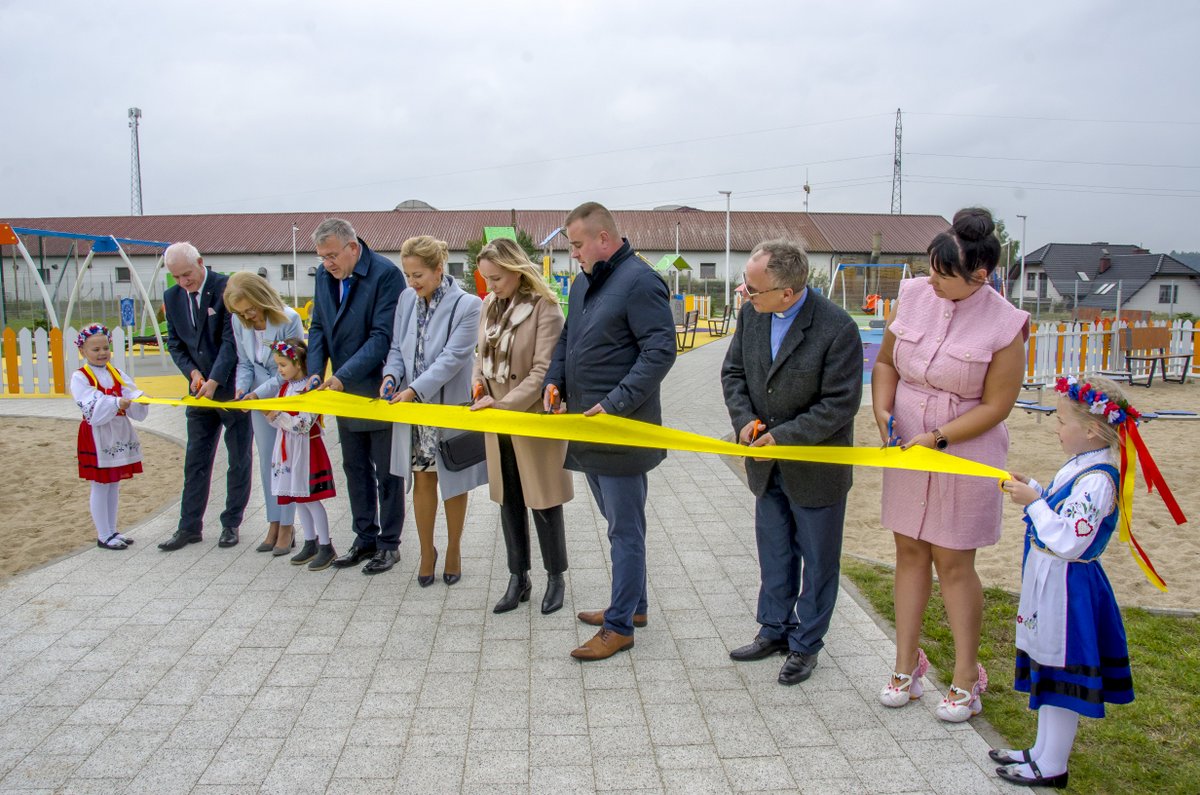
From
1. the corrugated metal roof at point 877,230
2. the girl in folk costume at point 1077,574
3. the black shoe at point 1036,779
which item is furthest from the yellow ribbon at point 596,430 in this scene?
the corrugated metal roof at point 877,230

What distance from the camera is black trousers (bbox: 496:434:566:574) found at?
485cm

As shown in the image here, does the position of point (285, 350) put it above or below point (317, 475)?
above

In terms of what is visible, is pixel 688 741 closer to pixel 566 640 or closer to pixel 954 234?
pixel 566 640

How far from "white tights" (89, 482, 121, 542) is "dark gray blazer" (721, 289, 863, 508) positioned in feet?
15.0

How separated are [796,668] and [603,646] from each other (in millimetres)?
927

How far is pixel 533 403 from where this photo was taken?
4805mm

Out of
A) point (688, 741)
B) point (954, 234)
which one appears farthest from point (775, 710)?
point (954, 234)

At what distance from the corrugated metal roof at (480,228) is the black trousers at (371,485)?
4967 centimetres

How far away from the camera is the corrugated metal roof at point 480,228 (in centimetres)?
5634

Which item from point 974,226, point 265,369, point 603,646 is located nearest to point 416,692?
point 603,646

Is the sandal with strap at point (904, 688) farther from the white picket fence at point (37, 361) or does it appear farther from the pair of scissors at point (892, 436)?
the white picket fence at point (37, 361)

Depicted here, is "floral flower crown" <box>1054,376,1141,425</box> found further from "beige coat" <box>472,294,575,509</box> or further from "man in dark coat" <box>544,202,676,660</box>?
"beige coat" <box>472,294,575,509</box>

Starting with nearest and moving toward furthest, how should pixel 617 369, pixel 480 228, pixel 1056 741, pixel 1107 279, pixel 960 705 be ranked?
pixel 1056 741, pixel 960 705, pixel 617 369, pixel 1107 279, pixel 480 228

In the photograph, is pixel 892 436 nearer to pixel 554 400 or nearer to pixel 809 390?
pixel 809 390
